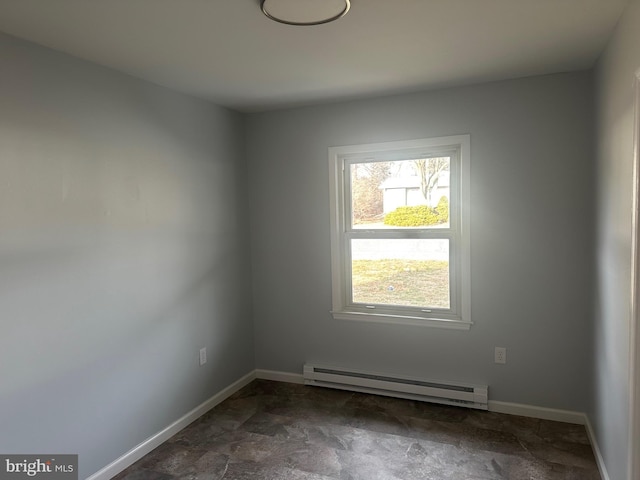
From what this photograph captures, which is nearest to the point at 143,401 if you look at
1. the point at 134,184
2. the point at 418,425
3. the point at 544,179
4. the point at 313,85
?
the point at 134,184

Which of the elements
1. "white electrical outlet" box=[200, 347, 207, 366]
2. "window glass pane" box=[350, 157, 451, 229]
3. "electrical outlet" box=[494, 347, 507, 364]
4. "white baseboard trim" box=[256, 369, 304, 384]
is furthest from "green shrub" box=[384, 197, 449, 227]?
"white electrical outlet" box=[200, 347, 207, 366]

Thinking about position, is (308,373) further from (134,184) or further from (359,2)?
(359,2)

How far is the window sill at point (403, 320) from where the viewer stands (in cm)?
321

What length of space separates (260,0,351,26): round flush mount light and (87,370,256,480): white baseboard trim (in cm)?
252

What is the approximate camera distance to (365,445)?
9.04ft

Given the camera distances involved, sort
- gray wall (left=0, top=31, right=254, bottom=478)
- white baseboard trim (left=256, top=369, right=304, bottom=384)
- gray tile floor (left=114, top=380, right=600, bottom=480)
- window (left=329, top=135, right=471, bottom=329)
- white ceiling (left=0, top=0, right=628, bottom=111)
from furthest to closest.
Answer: white baseboard trim (left=256, top=369, right=304, bottom=384), window (left=329, top=135, right=471, bottom=329), gray tile floor (left=114, top=380, right=600, bottom=480), gray wall (left=0, top=31, right=254, bottom=478), white ceiling (left=0, top=0, right=628, bottom=111)

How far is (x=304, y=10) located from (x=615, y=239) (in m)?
1.78

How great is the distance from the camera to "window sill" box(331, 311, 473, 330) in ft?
10.5

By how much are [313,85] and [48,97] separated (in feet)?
5.08

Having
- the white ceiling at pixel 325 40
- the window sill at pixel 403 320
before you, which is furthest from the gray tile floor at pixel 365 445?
the white ceiling at pixel 325 40

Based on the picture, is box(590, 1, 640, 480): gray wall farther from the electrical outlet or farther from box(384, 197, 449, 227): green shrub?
box(384, 197, 449, 227): green shrub

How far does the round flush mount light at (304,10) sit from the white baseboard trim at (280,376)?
283 centimetres

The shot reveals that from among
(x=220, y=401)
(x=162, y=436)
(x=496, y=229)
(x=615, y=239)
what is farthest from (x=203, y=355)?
(x=615, y=239)

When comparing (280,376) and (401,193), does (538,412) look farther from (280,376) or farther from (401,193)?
(280,376)
